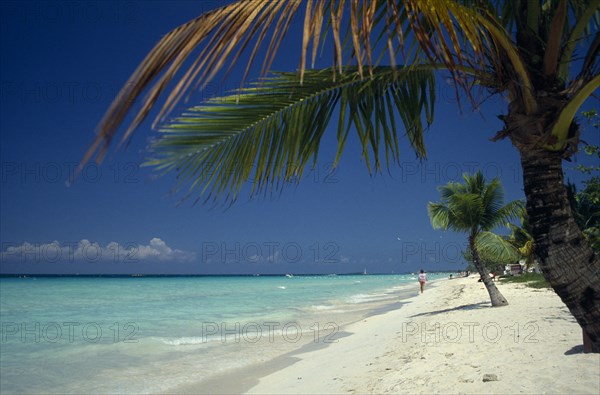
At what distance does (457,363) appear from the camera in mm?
6238

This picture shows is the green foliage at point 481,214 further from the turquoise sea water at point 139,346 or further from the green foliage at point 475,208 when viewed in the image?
the turquoise sea water at point 139,346

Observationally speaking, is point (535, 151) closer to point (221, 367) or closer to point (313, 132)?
point (313, 132)

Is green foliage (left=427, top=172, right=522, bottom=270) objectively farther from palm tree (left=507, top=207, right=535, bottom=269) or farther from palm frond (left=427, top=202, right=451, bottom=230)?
palm tree (left=507, top=207, right=535, bottom=269)

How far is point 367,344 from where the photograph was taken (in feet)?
35.1

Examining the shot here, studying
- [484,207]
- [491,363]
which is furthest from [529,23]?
[484,207]

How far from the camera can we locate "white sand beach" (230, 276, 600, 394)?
4711 mm

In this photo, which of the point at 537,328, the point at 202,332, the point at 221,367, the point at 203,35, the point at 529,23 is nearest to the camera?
the point at 203,35

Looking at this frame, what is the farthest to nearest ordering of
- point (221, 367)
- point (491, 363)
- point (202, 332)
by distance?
point (202, 332)
point (221, 367)
point (491, 363)

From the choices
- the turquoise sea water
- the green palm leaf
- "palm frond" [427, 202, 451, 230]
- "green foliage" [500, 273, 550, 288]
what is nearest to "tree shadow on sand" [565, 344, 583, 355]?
the turquoise sea water

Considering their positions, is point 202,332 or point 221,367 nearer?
point 221,367

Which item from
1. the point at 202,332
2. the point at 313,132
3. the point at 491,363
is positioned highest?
the point at 313,132

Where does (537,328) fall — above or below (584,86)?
below

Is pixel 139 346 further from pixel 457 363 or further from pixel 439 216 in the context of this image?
pixel 439 216

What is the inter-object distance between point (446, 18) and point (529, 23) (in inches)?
57.1
